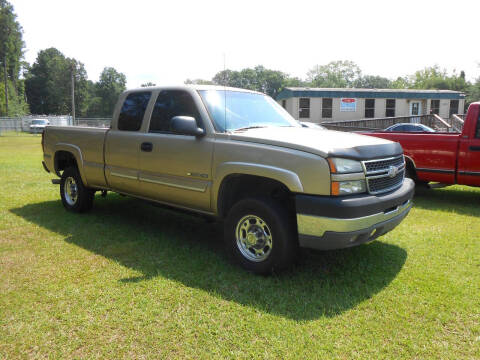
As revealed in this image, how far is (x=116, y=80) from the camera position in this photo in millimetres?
92000

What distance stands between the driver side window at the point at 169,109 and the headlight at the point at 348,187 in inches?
74.2

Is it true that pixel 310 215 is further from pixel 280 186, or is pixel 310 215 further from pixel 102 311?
pixel 102 311

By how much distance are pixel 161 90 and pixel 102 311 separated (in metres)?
2.94

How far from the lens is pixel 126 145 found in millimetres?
5387

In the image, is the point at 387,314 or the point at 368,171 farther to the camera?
the point at 368,171

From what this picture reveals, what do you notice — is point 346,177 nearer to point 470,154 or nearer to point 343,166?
point 343,166

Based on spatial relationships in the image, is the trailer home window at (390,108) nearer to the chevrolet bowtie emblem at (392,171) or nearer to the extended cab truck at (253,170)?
the extended cab truck at (253,170)

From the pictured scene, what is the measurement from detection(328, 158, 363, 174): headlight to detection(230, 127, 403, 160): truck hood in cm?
5

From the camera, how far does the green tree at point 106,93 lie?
89438mm

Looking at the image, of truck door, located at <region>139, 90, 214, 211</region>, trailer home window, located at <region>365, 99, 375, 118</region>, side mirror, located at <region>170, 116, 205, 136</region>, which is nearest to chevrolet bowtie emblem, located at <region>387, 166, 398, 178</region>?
truck door, located at <region>139, 90, 214, 211</region>

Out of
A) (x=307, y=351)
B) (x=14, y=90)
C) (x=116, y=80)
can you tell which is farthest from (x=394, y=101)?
(x=116, y=80)

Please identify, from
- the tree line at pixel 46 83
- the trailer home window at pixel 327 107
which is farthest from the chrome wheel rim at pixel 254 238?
the tree line at pixel 46 83

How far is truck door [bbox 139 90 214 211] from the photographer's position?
14.6ft

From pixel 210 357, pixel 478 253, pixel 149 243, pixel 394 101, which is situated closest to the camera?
pixel 210 357
